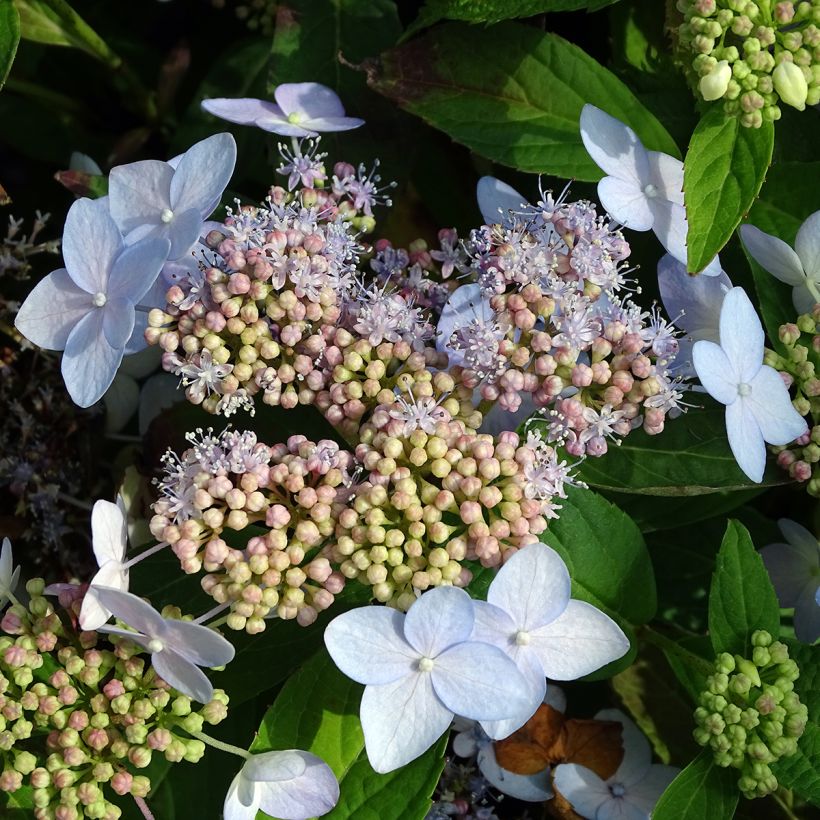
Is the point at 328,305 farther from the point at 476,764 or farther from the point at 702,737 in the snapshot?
the point at 476,764

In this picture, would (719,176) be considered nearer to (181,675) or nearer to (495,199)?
(495,199)

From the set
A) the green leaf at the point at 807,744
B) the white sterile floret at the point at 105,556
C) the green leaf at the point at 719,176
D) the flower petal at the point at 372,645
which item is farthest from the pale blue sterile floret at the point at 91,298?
the green leaf at the point at 807,744

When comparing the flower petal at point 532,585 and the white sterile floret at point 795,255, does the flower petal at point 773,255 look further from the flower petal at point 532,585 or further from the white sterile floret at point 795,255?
the flower petal at point 532,585

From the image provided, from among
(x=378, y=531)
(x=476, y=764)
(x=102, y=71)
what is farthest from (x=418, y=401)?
(x=102, y=71)

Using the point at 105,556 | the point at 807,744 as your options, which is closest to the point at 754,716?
the point at 807,744

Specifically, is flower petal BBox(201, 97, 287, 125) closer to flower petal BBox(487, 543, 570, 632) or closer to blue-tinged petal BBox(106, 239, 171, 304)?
blue-tinged petal BBox(106, 239, 171, 304)

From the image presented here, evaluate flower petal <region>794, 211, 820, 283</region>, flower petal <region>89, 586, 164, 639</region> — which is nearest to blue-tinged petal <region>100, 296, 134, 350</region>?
flower petal <region>89, 586, 164, 639</region>
